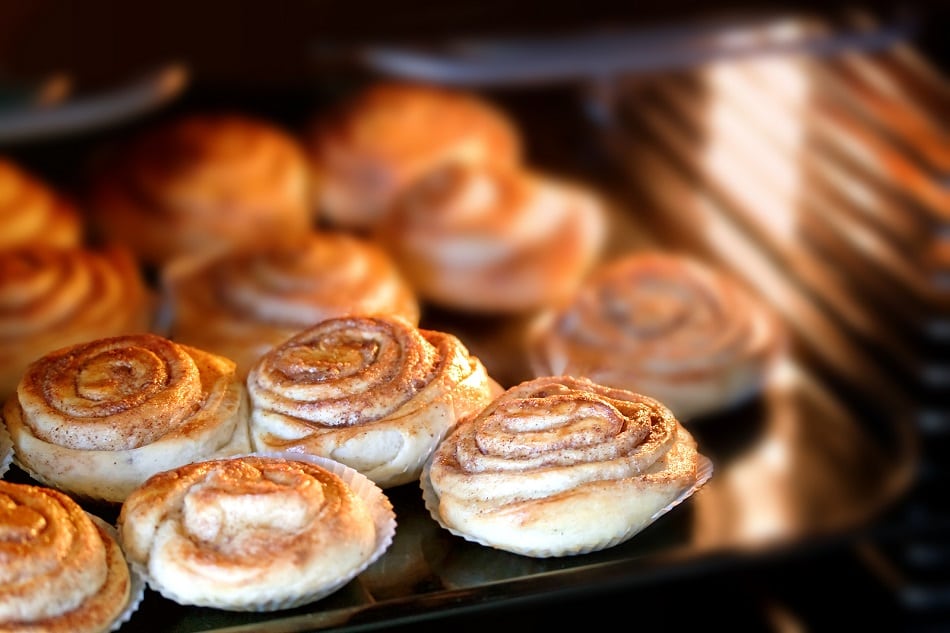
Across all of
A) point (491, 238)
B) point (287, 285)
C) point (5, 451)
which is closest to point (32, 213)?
point (287, 285)

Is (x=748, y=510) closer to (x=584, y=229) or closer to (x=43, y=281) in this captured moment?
(x=584, y=229)

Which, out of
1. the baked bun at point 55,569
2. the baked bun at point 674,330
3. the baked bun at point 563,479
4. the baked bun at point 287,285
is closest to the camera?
the baked bun at point 55,569

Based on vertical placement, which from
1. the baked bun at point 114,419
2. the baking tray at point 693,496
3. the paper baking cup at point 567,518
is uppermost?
the baked bun at point 114,419

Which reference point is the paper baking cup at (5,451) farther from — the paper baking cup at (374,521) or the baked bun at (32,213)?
the baked bun at (32,213)

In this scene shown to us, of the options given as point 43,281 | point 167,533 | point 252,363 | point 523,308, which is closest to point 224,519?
point 167,533

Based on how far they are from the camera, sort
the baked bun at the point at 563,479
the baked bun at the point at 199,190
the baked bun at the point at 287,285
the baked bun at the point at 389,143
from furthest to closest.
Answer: the baked bun at the point at 389,143 < the baked bun at the point at 199,190 < the baked bun at the point at 287,285 < the baked bun at the point at 563,479

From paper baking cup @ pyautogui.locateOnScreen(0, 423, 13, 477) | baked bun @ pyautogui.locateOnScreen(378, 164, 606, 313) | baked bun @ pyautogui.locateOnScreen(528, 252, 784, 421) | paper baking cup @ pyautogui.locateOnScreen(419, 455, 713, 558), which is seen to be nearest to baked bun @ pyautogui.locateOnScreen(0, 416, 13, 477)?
paper baking cup @ pyautogui.locateOnScreen(0, 423, 13, 477)

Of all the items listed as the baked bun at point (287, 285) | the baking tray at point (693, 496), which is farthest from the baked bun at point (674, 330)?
the baked bun at point (287, 285)
